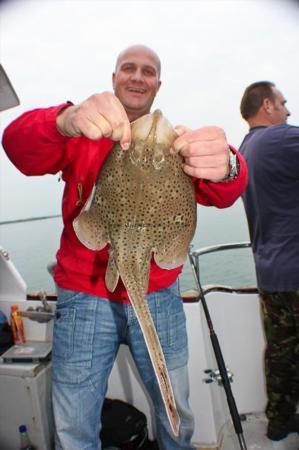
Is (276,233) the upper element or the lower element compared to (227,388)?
upper

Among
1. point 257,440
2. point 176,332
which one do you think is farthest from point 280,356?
point 176,332

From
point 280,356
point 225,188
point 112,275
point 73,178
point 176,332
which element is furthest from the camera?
point 280,356

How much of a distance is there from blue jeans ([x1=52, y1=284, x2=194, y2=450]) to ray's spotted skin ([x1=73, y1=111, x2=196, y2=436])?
0.69 metres

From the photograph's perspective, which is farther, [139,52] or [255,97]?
[255,97]

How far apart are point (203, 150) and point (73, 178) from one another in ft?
3.12

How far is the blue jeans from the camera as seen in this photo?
205cm

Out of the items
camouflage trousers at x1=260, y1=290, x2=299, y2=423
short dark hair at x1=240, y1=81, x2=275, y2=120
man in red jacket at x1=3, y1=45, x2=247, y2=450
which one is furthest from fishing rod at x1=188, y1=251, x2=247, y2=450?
short dark hair at x1=240, y1=81, x2=275, y2=120

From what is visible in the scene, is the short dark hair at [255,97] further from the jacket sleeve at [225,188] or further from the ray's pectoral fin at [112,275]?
the ray's pectoral fin at [112,275]

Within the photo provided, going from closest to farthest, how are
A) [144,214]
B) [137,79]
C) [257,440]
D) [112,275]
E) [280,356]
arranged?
[144,214] → [112,275] → [137,79] → [280,356] → [257,440]

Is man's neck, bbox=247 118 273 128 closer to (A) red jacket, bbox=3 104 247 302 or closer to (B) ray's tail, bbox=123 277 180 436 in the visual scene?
(A) red jacket, bbox=3 104 247 302

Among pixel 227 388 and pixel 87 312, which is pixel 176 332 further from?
pixel 227 388

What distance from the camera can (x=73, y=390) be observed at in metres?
2.04

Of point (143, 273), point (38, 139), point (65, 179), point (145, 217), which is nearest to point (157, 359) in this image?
point (143, 273)

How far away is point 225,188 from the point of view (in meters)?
1.65
